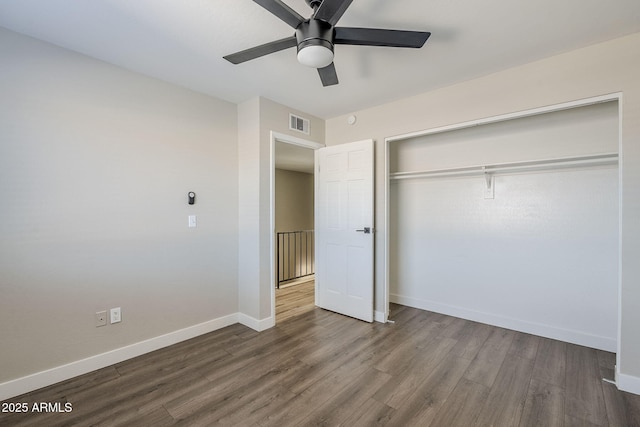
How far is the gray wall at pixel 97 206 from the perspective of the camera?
2.03m

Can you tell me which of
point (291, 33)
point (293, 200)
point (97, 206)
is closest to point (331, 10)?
point (291, 33)

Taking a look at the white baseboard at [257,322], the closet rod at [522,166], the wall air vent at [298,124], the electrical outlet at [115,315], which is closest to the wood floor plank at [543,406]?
the closet rod at [522,166]

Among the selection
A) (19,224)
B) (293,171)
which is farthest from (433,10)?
(293,171)

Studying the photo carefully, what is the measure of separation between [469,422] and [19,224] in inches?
132

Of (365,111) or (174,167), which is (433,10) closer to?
(365,111)

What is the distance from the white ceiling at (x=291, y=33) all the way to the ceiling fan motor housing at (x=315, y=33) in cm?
32

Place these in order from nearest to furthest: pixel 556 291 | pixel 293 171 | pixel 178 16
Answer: pixel 178 16, pixel 556 291, pixel 293 171

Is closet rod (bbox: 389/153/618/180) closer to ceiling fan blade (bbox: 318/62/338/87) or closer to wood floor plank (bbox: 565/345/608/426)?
wood floor plank (bbox: 565/345/608/426)

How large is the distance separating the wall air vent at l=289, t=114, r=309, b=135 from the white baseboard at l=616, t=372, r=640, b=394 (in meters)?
3.67

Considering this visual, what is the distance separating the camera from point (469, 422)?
1755mm

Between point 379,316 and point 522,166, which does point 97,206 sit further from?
point 522,166

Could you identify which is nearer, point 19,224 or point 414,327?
point 19,224

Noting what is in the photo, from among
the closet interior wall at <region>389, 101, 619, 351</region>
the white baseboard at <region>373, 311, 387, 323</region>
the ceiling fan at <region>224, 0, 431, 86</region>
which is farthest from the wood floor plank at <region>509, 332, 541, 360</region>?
the ceiling fan at <region>224, 0, 431, 86</region>

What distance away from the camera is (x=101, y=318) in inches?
93.9
